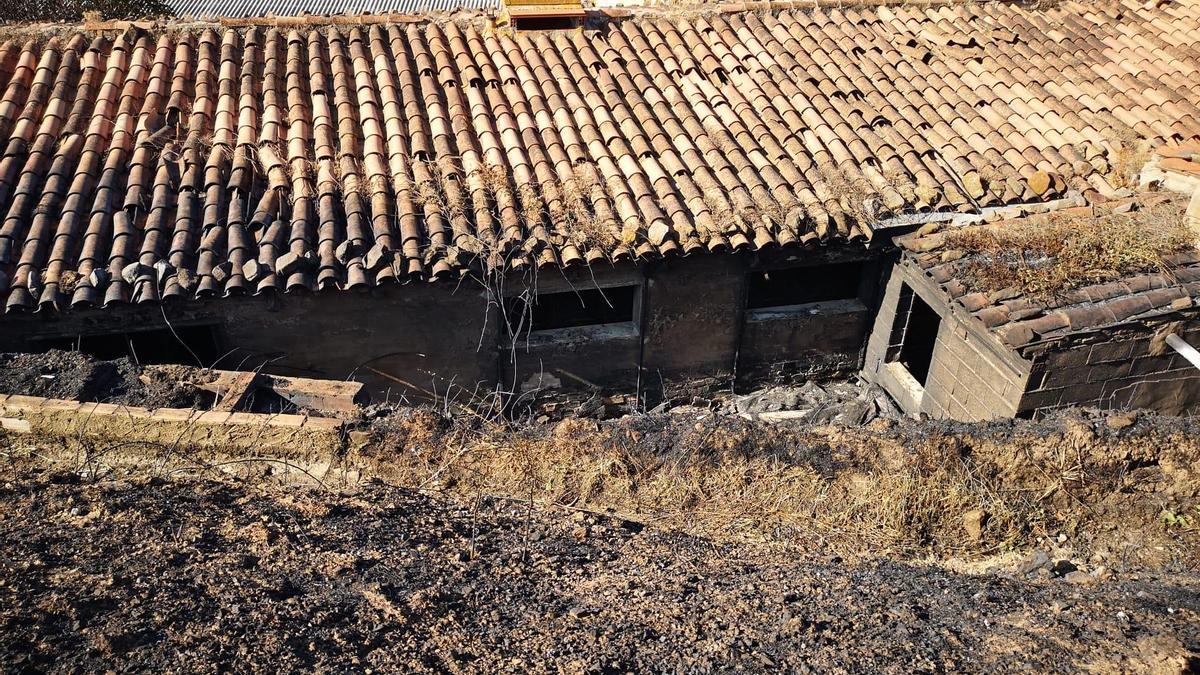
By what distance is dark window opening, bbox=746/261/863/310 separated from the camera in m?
8.87

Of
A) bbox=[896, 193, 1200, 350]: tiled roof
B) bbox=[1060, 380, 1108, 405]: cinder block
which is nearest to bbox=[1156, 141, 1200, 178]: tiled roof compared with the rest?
bbox=[896, 193, 1200, 350]: tiled roof

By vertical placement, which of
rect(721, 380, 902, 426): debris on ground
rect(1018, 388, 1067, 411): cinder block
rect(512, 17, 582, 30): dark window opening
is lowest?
rect(721, 380, 902, 426): debris on ground

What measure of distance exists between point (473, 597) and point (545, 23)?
7572mm

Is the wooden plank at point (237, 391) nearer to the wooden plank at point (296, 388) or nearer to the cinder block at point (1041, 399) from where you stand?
the wooden plank at point (296, 388)

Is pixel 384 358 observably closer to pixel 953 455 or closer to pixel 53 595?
pixel 53 595

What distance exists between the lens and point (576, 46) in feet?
31.4

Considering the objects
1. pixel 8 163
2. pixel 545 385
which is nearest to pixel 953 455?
pixel 545 385

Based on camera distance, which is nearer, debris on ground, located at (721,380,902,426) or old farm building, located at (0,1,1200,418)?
old farm building, located at (0,1,1200,418)

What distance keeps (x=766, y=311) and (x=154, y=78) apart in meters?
6.95

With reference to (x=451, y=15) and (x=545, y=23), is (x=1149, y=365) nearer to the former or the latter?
(x=545, y=23)

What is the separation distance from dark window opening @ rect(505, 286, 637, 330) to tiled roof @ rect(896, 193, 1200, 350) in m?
2.98

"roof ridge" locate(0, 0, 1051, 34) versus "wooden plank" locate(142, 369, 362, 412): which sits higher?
"roof ridge" locate(0, 0, 1051, 34)

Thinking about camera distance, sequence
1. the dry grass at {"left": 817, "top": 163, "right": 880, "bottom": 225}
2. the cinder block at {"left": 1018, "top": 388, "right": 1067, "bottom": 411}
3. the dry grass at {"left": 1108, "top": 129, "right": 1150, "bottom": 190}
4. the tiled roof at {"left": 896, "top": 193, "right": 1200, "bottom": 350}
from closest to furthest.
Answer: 1. the tiled roof at {"left": 896, "top": 193, "right": 1200, "bottom": 350}
2. the cinder block at {"left": 1018, "top": 388, "right": 1067, "bottom": 411}
3. the dry grass at {"left": 817, "top": 163, "right": 880, "bottom": 225}
4. the dry grass at {"left": 1108, "top": 129, "right": 1150, "bottom": 190}

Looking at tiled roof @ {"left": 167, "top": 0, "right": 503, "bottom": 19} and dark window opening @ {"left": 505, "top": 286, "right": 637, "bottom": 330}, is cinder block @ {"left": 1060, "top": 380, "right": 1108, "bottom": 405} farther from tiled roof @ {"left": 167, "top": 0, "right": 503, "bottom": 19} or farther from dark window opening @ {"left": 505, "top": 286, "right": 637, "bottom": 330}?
tiled roof @ {"left": 167, "top": 0, "right": 503, "bottom": 19}
